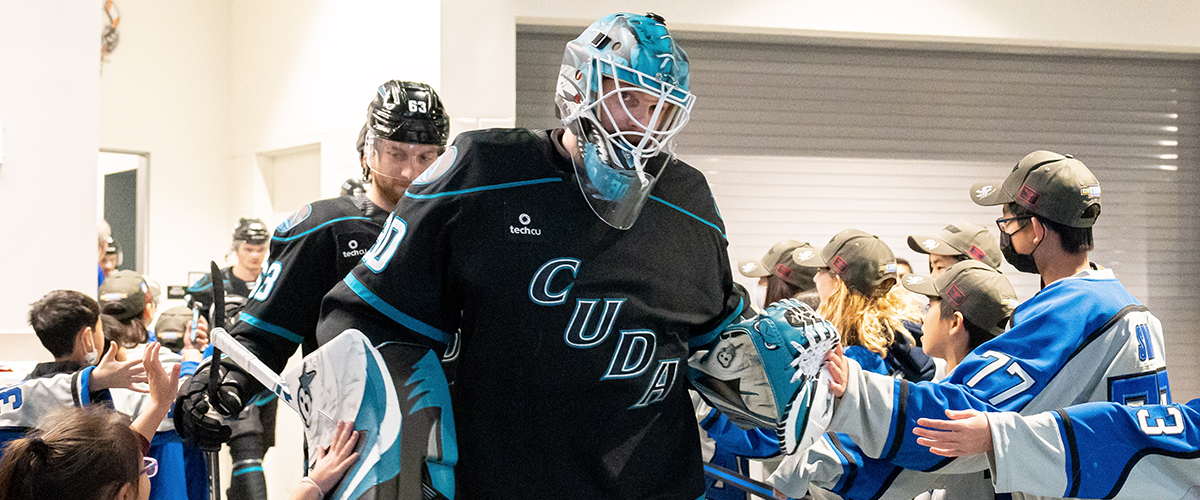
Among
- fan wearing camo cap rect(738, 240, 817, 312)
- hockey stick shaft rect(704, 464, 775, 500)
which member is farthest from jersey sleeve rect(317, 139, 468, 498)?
fan wearing camo cap rect(738, 240, 817, 312)

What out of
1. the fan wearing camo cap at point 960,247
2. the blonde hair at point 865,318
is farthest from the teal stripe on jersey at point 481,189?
the fan wearing camo cap at point 960,247

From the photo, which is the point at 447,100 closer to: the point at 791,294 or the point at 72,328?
the point at 791,294

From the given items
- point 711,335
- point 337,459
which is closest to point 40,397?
point 337,459

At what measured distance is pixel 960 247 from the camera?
182 inches

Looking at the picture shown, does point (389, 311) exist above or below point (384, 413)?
above

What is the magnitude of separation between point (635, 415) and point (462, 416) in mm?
283

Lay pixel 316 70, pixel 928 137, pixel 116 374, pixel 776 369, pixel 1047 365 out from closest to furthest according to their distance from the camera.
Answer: pixel 776 369, pixel 1047 365, pixel 116 374, pixel 316 70, pixel 928 137

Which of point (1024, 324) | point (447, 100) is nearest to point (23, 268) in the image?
point (447, 100)

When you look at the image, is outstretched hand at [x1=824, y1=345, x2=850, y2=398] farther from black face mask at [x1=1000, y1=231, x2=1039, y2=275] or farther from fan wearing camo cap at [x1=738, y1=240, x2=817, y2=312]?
fan wearing camo cap at [x1=738, y1=240, x2=817, y2=312]

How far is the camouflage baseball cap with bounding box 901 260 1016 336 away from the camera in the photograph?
2.85 m

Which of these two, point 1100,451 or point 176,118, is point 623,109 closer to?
point 1100,451

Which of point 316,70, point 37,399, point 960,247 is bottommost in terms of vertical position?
point 37,399

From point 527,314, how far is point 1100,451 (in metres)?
1.33

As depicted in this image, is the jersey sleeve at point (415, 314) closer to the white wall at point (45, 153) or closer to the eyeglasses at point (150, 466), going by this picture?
the eyeglasses at point (150, 466)
